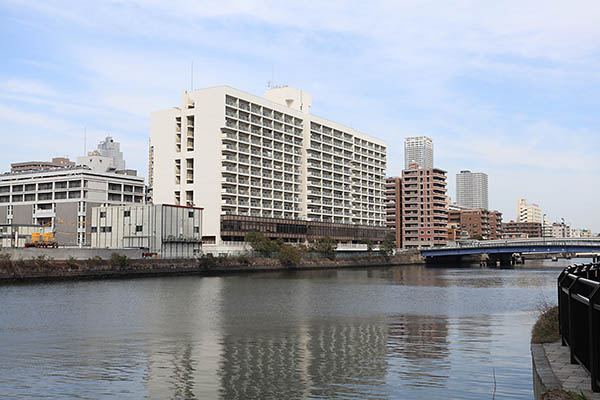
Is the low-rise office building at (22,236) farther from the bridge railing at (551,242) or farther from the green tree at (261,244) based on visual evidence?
the bridge railing at (551,242)

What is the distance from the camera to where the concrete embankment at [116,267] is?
86250 mm

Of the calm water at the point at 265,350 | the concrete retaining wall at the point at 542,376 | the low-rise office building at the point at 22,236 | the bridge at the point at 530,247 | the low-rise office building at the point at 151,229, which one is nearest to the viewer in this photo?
the concrete retaining wall at the point at 542,376

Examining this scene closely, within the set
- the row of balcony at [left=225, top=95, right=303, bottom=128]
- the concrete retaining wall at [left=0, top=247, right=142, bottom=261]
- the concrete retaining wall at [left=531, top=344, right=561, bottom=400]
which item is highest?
the row of balcony at [left=225, top=95, right=303, bottom=128]

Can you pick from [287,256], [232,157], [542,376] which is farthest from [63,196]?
[542,376]

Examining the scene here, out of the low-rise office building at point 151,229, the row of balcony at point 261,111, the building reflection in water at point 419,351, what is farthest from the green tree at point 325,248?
the building reflection in water at point 419,351

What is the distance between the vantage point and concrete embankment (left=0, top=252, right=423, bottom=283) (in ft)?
283

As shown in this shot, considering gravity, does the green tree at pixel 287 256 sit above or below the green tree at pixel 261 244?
below

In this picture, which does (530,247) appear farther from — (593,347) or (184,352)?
(593,347)

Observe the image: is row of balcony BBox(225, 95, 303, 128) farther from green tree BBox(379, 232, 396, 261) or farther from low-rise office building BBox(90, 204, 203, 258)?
green tree BBox(379, 232, 396, 261)

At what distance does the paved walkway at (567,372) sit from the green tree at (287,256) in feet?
403

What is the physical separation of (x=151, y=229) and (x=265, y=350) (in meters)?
99.0

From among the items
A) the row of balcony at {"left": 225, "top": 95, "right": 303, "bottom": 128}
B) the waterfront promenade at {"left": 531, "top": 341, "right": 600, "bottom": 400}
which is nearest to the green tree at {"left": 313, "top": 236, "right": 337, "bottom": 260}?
the row of balcony at {"left": 225, "top": 95, "right": 303, "bottom": 128}

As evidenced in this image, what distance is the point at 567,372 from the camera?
14.6 meters

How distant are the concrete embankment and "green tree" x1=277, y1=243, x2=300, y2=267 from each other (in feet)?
3.71
